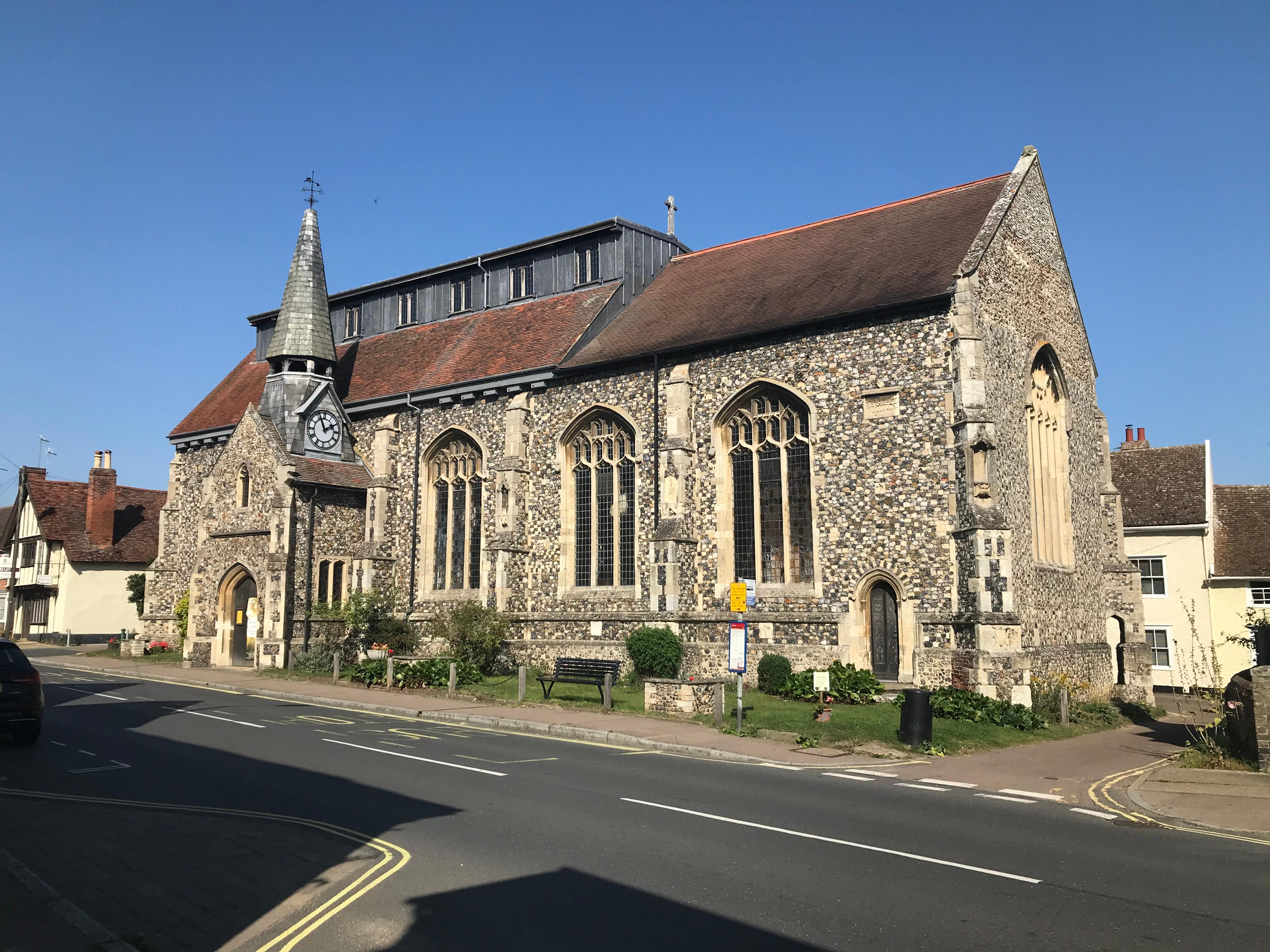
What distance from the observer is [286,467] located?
93.6ft

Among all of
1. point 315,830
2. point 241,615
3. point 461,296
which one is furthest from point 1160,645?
point 315,830

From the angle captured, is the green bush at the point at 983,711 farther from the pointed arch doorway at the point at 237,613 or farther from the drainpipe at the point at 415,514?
the pointed arch doorway at the point at 237,613

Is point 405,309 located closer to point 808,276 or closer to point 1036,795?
point 808,276

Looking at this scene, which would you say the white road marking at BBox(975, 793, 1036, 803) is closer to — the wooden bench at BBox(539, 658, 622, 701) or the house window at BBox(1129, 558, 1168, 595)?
the wooden bench at BBox(539, 658, 622, 701)

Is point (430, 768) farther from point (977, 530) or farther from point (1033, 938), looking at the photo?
point (977, 530)

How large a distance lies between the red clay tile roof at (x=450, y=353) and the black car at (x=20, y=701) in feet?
50.8

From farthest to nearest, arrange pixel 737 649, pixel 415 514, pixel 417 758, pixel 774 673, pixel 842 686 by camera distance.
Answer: pixel 415 514 < pixel 774 673 < pixel 842 686 < pixel 737 649 < pixel 417 758

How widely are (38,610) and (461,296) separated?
29989 millimetres

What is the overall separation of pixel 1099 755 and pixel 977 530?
4849mm

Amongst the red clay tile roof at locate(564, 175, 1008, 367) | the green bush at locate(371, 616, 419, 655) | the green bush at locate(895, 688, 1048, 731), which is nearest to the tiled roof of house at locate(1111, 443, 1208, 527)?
the red clay tile roof at locate(564, 175, 1008, 367)

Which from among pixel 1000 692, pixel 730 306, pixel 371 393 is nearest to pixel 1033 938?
pixel 1000 692

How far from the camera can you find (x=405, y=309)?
36406 millimetres

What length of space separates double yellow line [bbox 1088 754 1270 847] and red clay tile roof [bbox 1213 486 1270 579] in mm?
18335

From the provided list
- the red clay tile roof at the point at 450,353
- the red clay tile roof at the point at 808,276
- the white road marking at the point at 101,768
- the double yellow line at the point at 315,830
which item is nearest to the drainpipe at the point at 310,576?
the red clay tile roof at the point at 450,353
